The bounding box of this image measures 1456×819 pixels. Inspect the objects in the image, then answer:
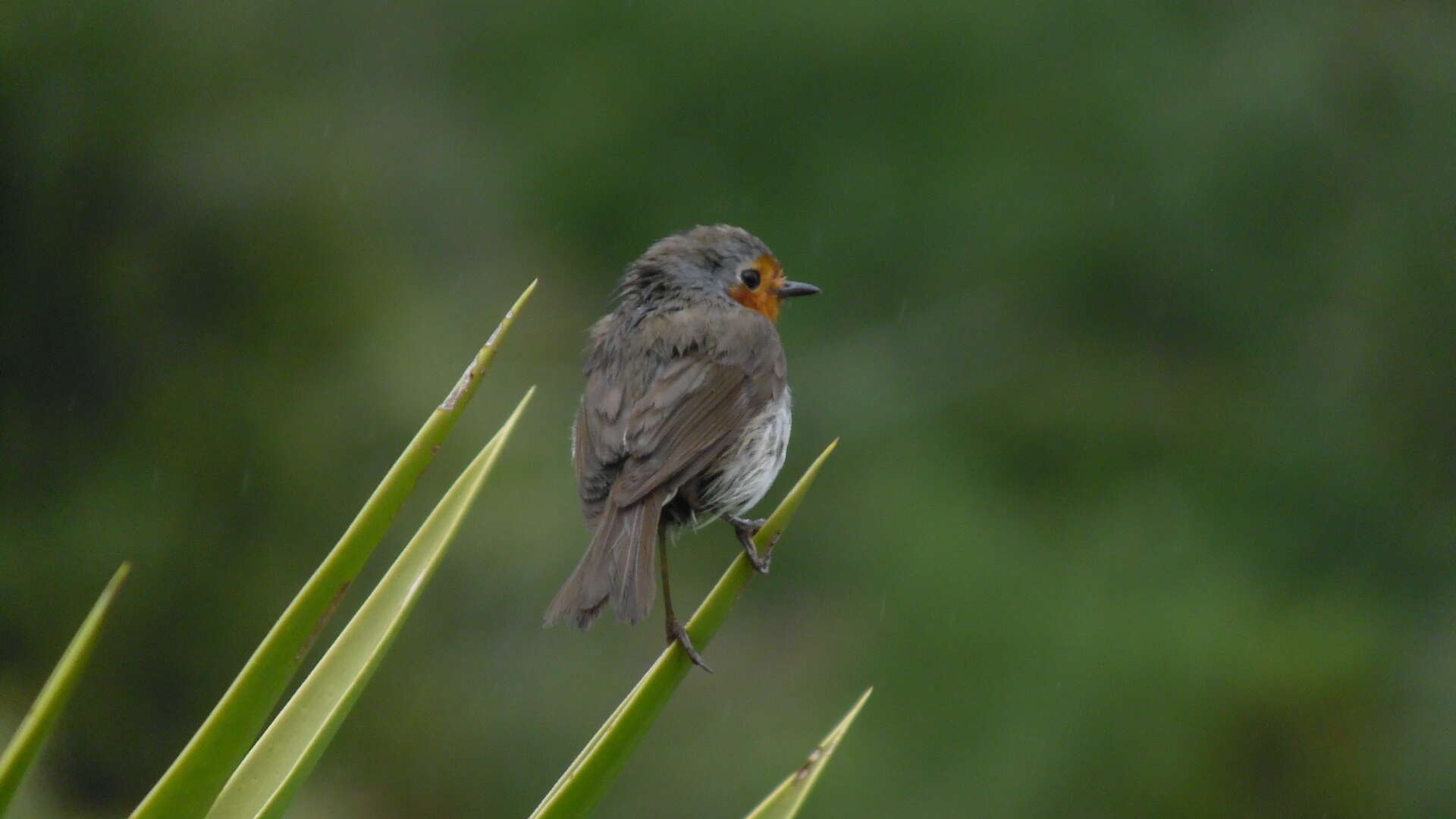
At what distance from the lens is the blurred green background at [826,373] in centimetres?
764

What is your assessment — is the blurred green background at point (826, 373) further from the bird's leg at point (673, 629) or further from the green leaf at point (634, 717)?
the green leaf at point (634, 717)

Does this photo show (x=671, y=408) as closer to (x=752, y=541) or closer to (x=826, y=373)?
(x=752, y=541)

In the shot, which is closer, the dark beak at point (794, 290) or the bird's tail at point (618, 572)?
the bird's tail at point (618, 572)

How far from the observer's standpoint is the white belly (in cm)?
403

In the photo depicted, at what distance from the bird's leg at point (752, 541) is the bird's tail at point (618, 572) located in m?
0.19

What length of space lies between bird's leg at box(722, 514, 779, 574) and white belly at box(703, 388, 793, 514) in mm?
47

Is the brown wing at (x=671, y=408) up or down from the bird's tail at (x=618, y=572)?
up

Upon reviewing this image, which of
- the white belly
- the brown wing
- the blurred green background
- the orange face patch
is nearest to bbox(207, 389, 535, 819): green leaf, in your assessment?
the brown wing

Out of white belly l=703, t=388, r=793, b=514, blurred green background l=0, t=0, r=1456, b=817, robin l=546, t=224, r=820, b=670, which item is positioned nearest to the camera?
robin l=546, t=224, r=820, b=670

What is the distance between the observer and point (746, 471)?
4051 millimetres

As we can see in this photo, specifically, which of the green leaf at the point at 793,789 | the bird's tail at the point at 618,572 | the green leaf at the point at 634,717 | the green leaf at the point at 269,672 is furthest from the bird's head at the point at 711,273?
the green leaf at the point at 269,672

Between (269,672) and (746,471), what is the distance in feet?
6.74

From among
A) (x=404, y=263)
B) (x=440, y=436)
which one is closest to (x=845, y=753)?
(x=404, y=263)

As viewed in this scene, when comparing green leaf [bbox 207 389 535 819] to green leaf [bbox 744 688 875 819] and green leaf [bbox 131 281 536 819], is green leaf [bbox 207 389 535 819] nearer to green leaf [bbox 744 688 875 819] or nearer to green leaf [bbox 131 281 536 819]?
green leaf [bbox 131 281 536 819]
